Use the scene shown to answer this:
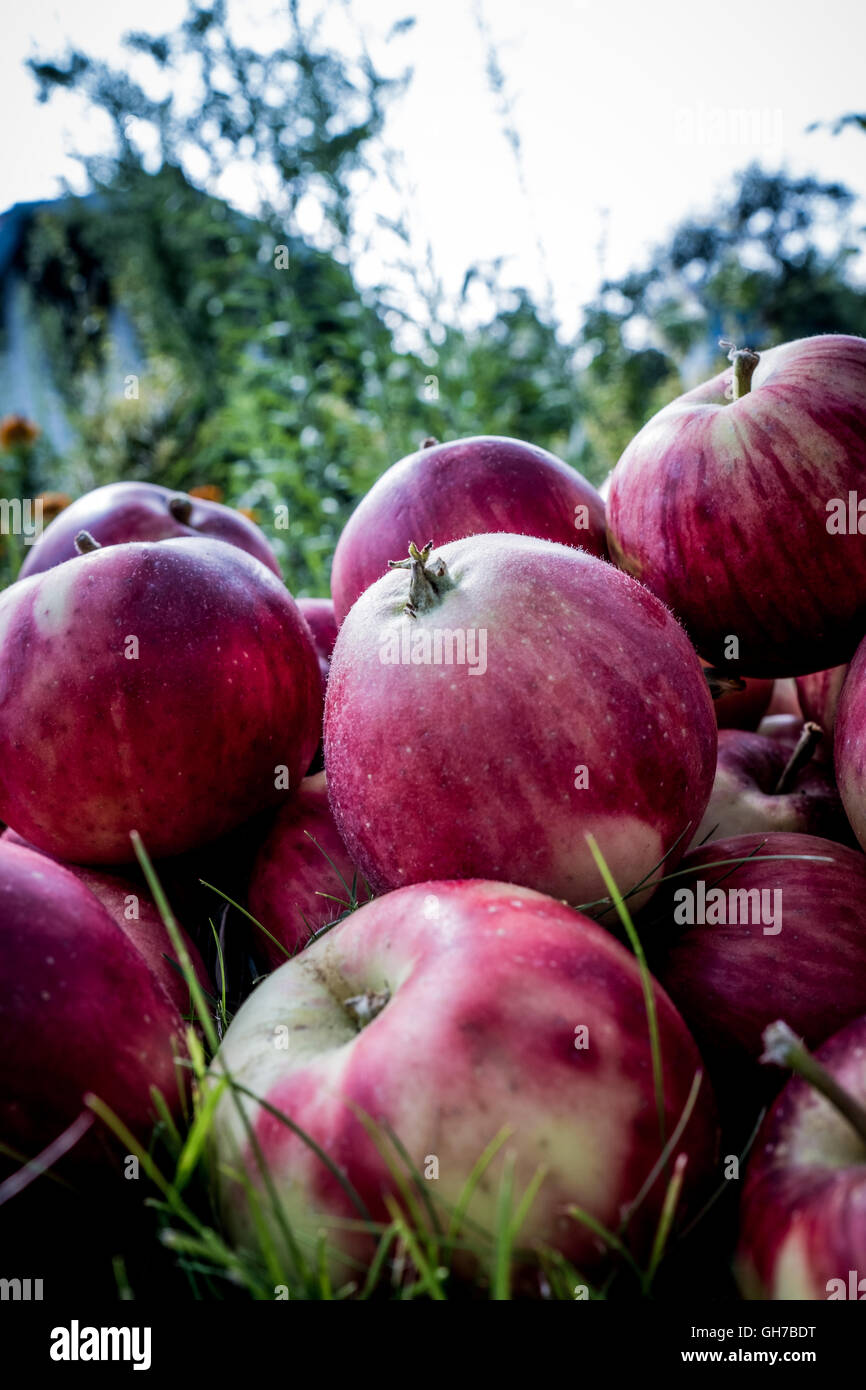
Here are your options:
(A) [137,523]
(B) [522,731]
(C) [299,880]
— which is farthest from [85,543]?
(B) [522,731]

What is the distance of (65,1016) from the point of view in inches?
32.9

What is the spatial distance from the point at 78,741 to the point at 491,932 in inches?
24.0

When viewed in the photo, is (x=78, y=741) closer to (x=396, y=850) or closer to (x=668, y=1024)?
(x=396, y=850)

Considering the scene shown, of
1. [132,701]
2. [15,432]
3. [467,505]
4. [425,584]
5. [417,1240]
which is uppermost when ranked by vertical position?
[15,432]

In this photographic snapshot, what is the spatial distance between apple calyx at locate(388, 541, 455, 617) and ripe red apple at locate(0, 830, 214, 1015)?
51 cm

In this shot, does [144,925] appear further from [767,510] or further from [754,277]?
Answer: [754,277]

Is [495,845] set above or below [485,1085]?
above

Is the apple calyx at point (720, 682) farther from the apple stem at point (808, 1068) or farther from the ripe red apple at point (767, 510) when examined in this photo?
the apple stem at point (808, 1068)

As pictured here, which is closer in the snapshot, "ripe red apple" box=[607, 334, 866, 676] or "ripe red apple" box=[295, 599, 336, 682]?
"ripe red apple" box=[607, 334, 866, 676]

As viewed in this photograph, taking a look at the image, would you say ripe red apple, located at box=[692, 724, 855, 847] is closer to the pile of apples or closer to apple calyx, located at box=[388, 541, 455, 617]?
the pile of apples

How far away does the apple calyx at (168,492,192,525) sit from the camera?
1.76 m

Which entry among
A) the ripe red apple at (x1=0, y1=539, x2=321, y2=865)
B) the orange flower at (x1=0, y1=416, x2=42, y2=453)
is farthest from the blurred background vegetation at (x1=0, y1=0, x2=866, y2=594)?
the ripe red apple at (x1=0, y1=539, x2=321, y2=865)

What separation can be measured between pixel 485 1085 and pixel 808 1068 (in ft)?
0.73

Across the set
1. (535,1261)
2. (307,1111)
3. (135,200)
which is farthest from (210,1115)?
(135,200)
